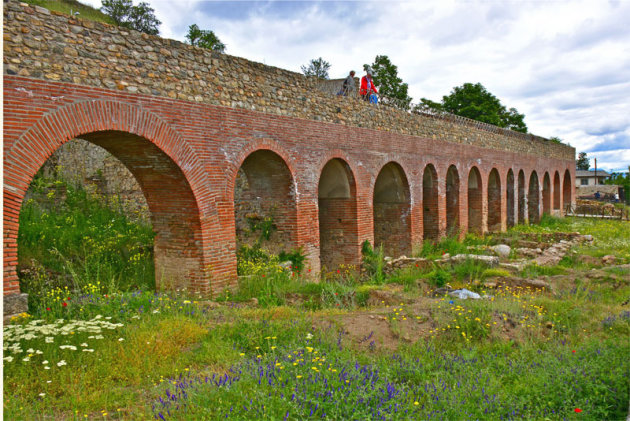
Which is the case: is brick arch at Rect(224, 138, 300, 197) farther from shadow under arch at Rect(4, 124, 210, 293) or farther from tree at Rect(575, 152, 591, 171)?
tree at Rect(575, 152, 591, 171)

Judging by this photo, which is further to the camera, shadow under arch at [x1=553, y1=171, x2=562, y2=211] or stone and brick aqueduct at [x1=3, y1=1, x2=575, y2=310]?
shadow under arch at [x1=553, y1=171, x2=562, y2=211]

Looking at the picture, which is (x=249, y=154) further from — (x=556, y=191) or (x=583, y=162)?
(x=583, y=162)

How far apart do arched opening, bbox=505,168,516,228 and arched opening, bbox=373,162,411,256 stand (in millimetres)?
10123

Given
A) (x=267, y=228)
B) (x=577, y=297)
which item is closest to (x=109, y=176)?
(x=267, y=228)

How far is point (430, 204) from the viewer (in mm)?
16453

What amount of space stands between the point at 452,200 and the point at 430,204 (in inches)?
71.0

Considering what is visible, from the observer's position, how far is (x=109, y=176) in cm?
1408

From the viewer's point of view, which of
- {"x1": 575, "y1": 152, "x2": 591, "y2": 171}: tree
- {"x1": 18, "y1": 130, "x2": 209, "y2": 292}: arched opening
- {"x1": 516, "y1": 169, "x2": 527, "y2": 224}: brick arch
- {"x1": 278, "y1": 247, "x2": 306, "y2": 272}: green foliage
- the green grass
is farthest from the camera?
{"x1": 575, "y1": 152, "x2": 591, "y2": 171}: tree

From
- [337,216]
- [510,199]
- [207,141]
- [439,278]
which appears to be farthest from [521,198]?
[207,141]

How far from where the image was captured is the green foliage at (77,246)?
26.6 feet

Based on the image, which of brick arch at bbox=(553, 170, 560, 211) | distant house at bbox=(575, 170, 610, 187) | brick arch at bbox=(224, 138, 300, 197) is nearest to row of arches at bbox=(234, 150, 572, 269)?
brick arch at bbox=(224, 138, 300, 197)

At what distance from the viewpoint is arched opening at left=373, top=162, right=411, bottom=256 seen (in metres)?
14.7

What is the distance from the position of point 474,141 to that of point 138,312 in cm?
1624

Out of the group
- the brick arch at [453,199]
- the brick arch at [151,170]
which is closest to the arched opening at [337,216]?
the brick arch at [151,170]
